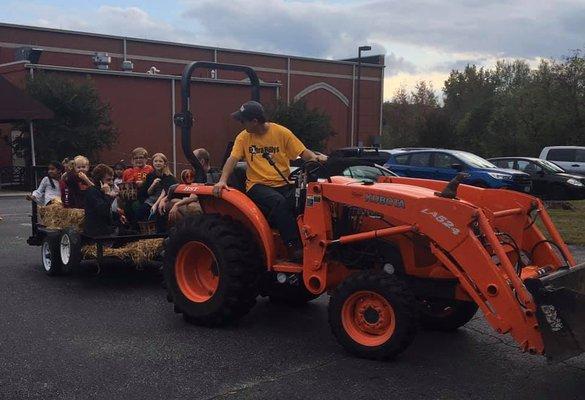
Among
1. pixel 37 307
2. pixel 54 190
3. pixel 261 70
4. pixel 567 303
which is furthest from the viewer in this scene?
pixel 261 70

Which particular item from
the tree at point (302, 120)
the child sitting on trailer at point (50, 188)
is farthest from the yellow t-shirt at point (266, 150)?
the tree at point (302, 120)

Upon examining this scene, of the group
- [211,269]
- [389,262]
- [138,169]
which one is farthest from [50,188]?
[389,262]

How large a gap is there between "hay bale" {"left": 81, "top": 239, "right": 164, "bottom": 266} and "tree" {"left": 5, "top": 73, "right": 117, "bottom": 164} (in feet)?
65.2

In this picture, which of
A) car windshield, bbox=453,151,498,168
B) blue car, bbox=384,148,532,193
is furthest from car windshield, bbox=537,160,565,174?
car windshield, bbox=453,151,498,168

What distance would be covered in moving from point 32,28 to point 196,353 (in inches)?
1487

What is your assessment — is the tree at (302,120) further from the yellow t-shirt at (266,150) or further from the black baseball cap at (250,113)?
the black baseball cap at (250,113)

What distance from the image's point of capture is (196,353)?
17.4 feet

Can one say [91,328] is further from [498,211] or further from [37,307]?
[498,211]

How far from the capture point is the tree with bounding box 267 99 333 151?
3594cm

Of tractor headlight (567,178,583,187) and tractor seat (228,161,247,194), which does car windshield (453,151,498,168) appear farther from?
tractor seat (228,161,247,194)

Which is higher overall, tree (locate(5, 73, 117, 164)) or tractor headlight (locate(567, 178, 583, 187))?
tree (locate(5, 73, 117, 164))

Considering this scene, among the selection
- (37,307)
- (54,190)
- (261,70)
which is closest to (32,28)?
(261,70)

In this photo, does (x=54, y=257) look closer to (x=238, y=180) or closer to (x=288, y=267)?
(x=238, y=180)

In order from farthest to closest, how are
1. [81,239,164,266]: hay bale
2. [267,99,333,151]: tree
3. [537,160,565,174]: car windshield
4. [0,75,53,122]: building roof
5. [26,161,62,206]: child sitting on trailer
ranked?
[267,99,333,151]: tree < [0,75,53,122]: building roof < [537,160,565,174]: car windshield < [26,161,62,206]: child sitting on trailer < [81,239,164,266]: hay bale
